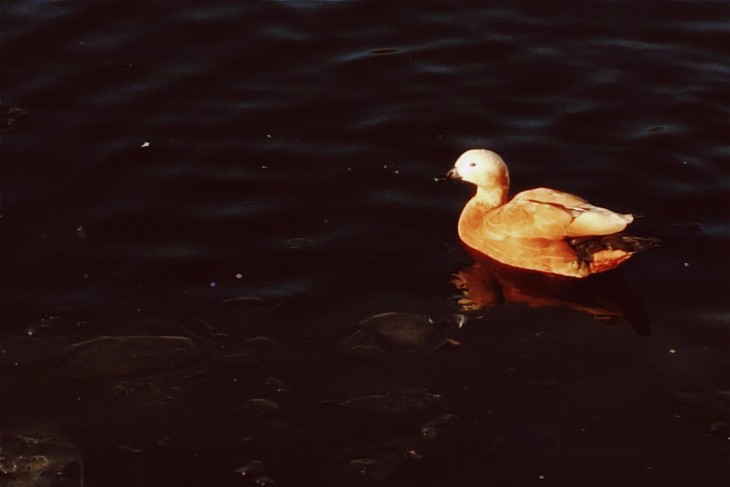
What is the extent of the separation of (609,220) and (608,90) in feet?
10.1

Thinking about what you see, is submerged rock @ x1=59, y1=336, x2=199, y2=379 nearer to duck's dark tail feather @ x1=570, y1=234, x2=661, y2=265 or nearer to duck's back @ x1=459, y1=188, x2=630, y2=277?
Result: duck's back @ x1=459, y1=188, x2=630, y2=277

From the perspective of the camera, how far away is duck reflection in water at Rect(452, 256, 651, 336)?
412 inches

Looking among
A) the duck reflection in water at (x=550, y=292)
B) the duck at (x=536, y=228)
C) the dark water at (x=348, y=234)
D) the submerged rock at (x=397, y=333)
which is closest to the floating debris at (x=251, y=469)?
the dark water at (x=348, y=234)

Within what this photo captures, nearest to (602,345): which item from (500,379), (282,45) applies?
(500,379)

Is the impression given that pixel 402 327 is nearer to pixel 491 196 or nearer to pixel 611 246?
pixel 491 196

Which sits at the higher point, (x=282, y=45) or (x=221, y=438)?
(x=282, y=45)

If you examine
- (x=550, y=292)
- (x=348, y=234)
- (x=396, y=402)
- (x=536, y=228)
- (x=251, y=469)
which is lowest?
(x=251, y=469)

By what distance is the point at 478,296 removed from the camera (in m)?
10.7

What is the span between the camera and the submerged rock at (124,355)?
9.85 m

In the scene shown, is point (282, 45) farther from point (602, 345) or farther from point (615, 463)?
point (615, 463)

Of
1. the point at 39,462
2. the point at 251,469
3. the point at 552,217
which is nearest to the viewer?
the point at 251,469

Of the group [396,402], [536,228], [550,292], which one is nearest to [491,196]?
[536,228]

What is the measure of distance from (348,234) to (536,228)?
5.34 ft

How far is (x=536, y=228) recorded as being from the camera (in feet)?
34.9
